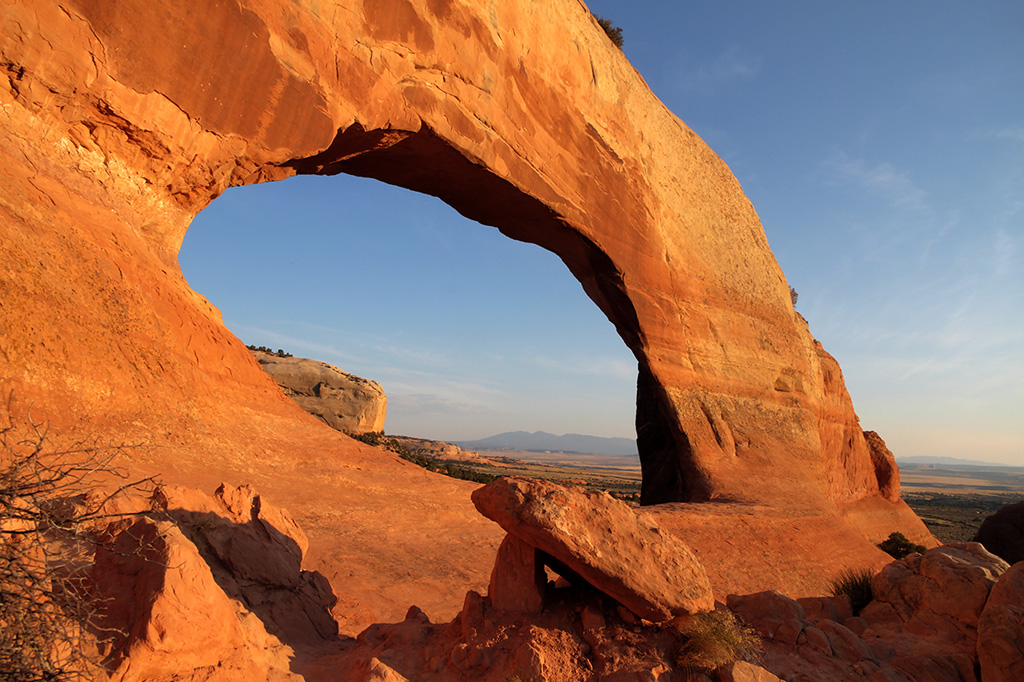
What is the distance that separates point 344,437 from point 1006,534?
58.9 feet

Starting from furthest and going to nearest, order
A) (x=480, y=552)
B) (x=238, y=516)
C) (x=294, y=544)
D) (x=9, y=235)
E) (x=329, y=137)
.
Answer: (x=329, y=137) < (x=480, y=552) < (x=9, y=235) < (x=294, y=544) < (x=238, y=516)

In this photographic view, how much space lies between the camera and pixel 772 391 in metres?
16.9

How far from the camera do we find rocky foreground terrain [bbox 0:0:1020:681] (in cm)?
474

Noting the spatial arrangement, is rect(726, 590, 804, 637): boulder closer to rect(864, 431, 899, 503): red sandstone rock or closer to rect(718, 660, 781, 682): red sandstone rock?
rect(718, 660, 781, 682): red sandstone rock

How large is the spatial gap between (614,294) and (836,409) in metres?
9.77

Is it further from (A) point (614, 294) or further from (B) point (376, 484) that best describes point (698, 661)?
(A) point (614, 294)

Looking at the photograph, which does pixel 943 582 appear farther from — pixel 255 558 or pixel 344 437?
pixel 344 437

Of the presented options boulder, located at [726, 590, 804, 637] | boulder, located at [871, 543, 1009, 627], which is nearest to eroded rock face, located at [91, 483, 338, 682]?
boulder, located at [726, 590, 804, 637]

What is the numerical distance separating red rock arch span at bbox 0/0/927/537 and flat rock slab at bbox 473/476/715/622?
17.5ft

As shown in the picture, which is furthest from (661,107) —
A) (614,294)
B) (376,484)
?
(376,484)

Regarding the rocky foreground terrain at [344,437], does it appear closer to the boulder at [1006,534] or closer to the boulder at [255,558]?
the boulder at [255,558]

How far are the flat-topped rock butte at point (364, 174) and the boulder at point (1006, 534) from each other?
2469 millimetres

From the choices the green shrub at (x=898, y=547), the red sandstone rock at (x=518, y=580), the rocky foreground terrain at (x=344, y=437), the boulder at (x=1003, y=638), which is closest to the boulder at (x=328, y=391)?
the rocky foreground terrain at (x=344, y=437)

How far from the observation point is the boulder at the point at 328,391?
18.3m
